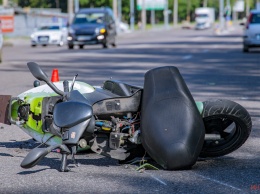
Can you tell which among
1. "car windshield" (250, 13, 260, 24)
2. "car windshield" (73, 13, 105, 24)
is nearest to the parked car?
"car windshield" (250, 13, 260, 24)

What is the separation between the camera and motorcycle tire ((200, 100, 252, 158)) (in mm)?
7535

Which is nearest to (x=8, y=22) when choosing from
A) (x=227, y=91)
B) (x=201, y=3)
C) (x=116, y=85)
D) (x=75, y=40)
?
(x=75, y=40)

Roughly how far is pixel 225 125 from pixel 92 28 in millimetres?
32722

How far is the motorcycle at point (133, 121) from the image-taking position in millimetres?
7000

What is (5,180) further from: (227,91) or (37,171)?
(227,91)

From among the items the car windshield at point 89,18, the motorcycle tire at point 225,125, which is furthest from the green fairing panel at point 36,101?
the car windshield at point 89,18

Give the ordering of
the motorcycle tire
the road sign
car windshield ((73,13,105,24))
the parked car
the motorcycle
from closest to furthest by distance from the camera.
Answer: the motorcycle → the motorcycle tire → the parked car → car windshield ((73,13,105,24)) → the road sign

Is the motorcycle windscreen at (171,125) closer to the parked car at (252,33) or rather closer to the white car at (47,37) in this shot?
the parked car at (252,33)

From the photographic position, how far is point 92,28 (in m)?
40.2

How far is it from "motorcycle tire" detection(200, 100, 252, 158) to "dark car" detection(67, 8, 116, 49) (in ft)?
107

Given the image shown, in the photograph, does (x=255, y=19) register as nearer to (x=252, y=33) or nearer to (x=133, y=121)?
(x=252, y=33)

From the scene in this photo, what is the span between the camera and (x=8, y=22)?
50156 millimetres

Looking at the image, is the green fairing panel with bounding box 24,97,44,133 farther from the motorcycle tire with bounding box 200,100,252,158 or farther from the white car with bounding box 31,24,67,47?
the white car with bounding box 31,24,67,47

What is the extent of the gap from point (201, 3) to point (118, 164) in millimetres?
181719
